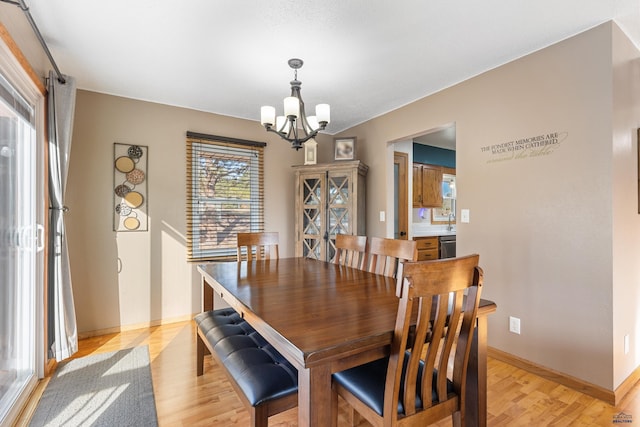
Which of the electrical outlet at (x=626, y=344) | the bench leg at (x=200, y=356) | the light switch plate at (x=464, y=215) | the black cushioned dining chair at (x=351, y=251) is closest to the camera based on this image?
the electrical outlet at (x=626, y=344)

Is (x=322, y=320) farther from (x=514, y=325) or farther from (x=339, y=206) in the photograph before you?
(x=339, y=206)

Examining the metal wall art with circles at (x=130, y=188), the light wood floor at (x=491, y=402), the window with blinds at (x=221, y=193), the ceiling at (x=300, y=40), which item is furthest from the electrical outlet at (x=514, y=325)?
the metal wall art with circles at (x=130, y=188)

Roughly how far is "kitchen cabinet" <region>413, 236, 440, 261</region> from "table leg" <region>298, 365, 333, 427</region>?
3778 mm

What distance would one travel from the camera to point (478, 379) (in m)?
1.33

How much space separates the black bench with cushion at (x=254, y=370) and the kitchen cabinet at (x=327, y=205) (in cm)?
198

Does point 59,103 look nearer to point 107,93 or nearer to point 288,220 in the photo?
point 107,93

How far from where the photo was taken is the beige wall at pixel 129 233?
9.57 feet

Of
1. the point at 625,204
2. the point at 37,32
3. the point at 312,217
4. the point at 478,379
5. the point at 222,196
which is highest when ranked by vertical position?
the point at 37,32

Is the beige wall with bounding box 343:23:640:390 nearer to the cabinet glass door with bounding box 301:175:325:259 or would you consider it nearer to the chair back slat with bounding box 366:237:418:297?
the chair back slat with bounding box 366:237:418:297

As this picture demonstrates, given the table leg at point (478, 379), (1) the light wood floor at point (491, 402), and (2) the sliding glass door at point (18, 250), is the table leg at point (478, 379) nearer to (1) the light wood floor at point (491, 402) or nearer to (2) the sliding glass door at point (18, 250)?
(1) the light wood floor at point (491, 402)

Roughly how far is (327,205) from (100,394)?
2.68 m

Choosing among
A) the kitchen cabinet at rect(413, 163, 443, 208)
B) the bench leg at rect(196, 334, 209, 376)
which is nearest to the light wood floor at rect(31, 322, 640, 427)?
the bench leg at rect(196, 334, 209, 376)

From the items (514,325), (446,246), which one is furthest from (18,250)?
(446,246)

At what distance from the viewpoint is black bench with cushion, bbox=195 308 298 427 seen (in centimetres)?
125
